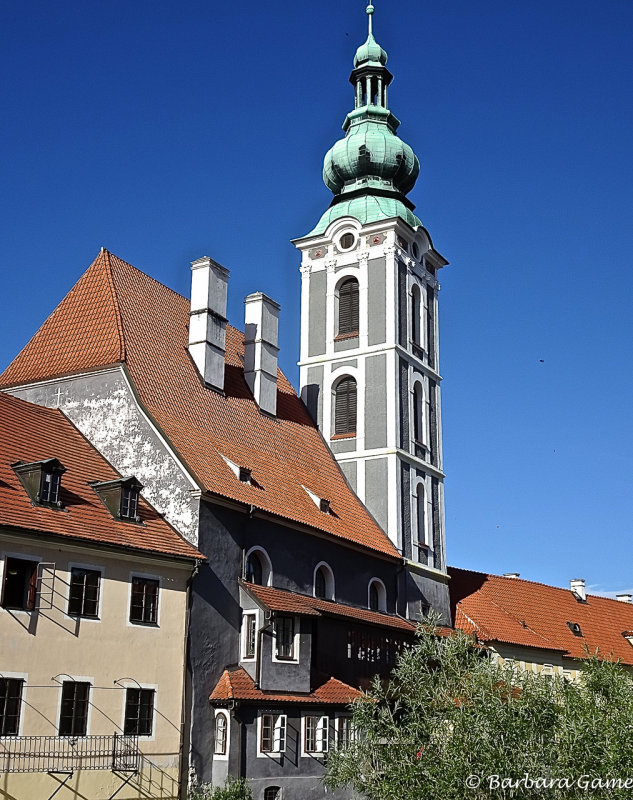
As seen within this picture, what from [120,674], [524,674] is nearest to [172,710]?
[120,674]

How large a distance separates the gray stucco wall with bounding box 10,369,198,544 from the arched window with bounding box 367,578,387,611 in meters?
9.66

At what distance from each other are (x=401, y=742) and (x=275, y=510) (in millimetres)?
9767

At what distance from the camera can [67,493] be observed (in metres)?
24.4

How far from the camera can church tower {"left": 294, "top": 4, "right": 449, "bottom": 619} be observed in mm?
37188

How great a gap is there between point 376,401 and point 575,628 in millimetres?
18968

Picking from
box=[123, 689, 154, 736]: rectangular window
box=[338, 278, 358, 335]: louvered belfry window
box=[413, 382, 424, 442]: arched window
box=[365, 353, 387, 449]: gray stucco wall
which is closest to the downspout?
box=[123, 689, 154, 736]: rectangular window

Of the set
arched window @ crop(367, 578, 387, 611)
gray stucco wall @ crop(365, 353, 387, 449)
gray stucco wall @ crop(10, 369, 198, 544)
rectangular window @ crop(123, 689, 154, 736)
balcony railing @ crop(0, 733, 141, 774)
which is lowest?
balcony railing @ crop(0, 733, 141, 774)

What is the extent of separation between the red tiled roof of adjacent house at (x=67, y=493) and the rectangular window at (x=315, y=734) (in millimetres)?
5378

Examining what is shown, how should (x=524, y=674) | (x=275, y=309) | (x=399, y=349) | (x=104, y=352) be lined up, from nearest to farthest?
1. (x=524, y=674)
2. (x=104, y=352)
3. (x=275, y=309)
4. (x=399, y=349)

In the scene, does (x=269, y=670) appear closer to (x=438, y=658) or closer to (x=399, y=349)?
(x=438, y=658)

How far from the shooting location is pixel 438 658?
23.9m

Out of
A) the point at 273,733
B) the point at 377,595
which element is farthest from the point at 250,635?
the point at 377,595

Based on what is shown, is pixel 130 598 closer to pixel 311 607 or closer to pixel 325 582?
pixel 311 607

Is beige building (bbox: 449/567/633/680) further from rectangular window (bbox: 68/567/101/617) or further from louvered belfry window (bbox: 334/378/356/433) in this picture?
rectangular window (bbox: 68/567/101/617)
